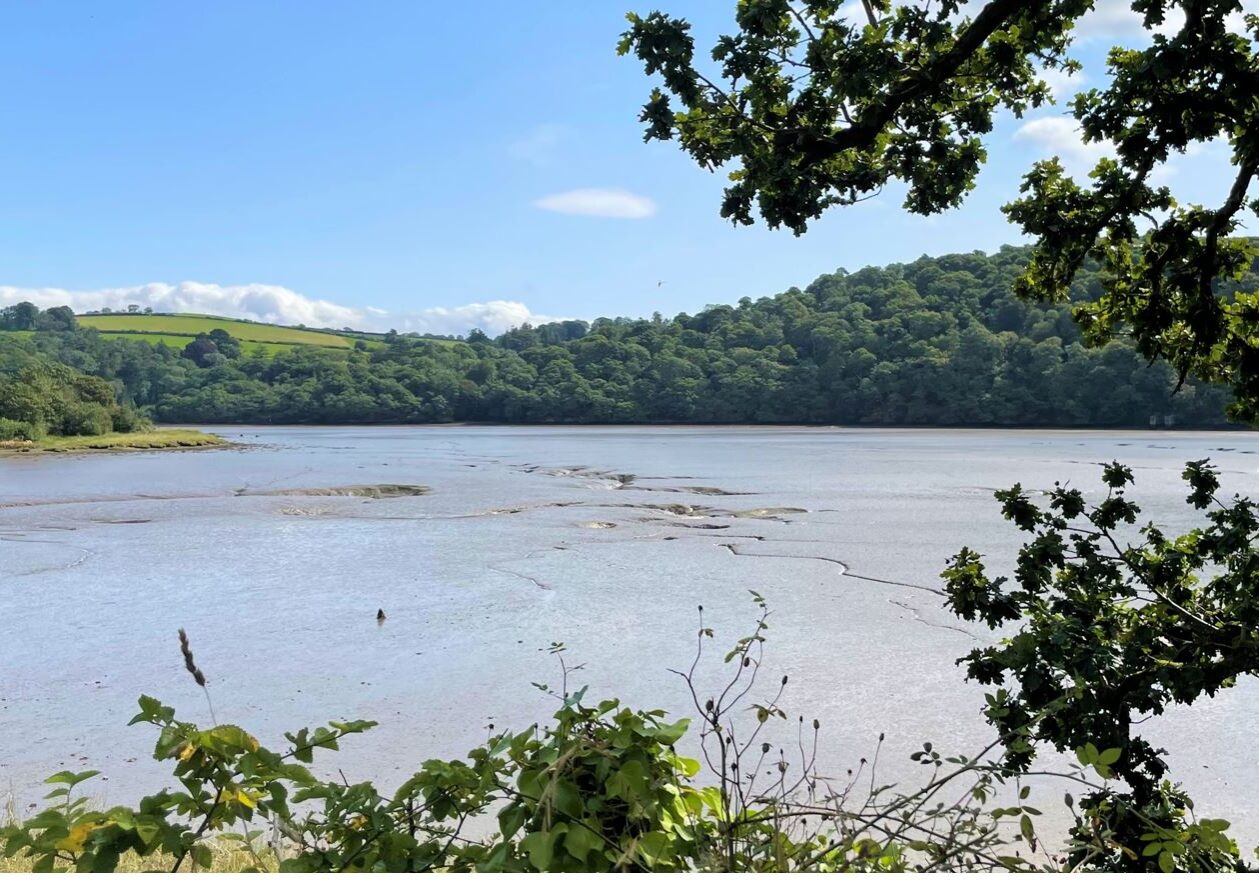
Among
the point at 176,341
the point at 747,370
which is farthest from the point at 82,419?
the point at 176,341

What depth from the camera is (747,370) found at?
11812 cm

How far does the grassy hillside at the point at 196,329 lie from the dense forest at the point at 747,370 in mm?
5199

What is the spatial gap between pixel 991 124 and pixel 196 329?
166 metres

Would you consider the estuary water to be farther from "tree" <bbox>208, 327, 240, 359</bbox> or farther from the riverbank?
"tree" <bbox>208, 327, 240, 359</bbox>

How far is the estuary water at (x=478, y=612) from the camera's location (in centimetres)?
838

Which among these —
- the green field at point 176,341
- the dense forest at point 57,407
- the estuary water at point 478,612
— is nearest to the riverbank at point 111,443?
the dense forest at point 57,407

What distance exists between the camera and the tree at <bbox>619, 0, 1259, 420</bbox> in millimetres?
4824

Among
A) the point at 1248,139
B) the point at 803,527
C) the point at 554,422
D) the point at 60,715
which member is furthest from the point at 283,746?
the point at 554,422

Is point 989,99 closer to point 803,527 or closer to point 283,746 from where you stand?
point 283,746

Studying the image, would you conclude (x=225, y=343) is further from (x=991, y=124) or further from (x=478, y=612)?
(x=991, y=124)

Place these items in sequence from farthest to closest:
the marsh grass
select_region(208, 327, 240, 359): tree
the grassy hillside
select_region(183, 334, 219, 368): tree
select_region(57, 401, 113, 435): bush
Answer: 1. the grassy hillside
2. select_region(208, 327, 240, 359): tree
3. select_region(183, 334, 219, 368): tree
4. select_region(57, 401, 113, 435): bush
5. the marsh grass

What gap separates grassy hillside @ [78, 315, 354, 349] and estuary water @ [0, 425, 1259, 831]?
427ft

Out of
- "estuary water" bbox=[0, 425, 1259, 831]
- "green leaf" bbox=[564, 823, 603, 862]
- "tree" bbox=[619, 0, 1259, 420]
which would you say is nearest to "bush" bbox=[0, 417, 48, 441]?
"estuary water" bbox=[0, 425, 1259, 831]

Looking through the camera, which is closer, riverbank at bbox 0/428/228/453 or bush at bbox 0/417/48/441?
riverbank at bbox 0/428/228/453
